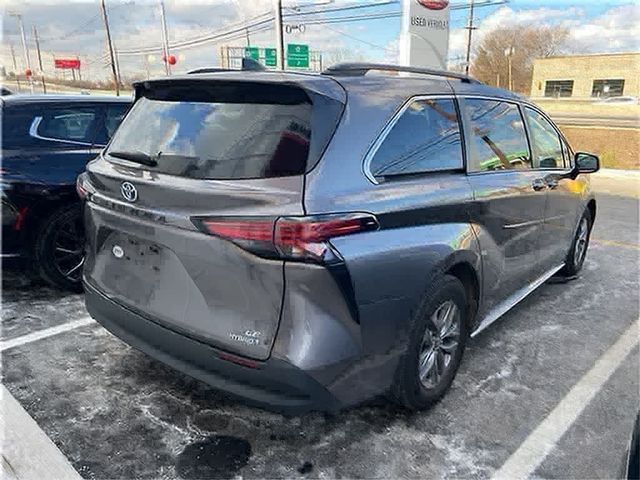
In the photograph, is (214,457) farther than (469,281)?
No

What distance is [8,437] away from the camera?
2.51 metres

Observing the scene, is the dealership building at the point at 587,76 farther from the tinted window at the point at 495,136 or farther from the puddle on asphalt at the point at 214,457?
the puddle on asphalt at the point at 214,457

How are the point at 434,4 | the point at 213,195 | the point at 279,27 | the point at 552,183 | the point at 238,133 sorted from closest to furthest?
the point at 213,195, the point at 238,133, the point at 552,183, the point at 434,4, the point at 279,27

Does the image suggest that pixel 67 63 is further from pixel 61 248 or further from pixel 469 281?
pixel 469 281

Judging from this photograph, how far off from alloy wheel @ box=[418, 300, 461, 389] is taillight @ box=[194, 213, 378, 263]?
0.87 meters

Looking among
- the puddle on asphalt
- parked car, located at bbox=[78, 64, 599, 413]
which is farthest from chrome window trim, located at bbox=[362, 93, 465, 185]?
the puddle on asphalt

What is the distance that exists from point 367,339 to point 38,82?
8218 cm

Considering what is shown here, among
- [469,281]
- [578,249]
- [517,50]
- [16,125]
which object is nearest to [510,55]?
[517,50]

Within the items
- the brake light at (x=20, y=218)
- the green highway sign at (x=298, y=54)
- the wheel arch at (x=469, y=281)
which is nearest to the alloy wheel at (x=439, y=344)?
the wheel arch at (x=469, y=281)

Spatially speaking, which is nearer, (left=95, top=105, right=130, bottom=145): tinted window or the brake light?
the brake light

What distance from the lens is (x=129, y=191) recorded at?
7.94 ft

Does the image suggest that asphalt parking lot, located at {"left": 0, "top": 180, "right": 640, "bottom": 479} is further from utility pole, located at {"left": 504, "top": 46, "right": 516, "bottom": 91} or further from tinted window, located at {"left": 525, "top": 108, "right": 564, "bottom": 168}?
utility pole, located at {"left": 504, "top": 46, "right": 516, "bottom": 91}

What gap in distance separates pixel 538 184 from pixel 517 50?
71193 mm

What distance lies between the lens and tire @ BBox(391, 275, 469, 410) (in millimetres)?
2484
